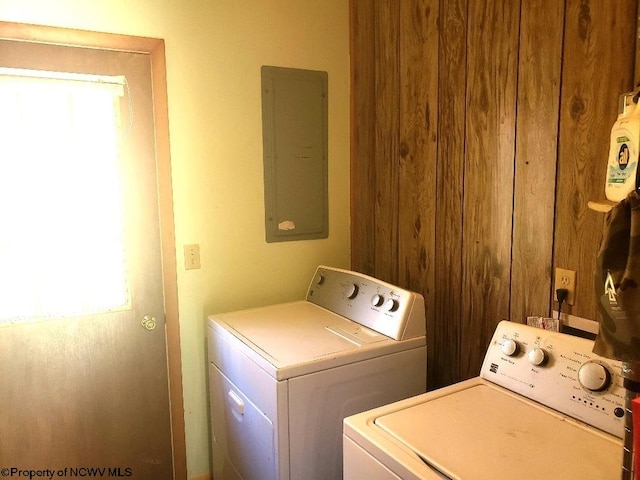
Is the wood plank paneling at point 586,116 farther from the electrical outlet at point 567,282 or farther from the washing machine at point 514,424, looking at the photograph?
the washing machine at point 514,424

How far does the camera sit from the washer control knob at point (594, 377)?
1252 mm

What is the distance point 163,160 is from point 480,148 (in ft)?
4.15

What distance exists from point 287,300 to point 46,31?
1488 mm

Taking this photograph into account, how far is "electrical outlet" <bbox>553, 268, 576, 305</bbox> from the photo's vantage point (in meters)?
1.54

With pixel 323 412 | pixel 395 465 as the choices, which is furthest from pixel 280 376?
pixel 395 465

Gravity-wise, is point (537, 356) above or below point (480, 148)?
below

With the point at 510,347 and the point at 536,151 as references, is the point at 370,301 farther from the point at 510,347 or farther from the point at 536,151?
the point at 536,151

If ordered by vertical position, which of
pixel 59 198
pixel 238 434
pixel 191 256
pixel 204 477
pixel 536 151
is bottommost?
pixel 204 477

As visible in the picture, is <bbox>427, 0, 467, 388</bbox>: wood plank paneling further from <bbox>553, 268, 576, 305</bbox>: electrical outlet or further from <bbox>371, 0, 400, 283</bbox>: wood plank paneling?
<bbox>553, 268, 576, 305</bbox>: electrical outlet

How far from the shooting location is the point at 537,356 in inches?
55.5

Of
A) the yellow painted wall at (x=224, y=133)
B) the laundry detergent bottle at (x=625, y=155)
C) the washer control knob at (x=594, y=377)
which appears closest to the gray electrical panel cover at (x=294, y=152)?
the yellow painted wall at (x=224, y=133)

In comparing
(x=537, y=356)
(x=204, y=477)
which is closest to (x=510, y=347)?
(x=537, y=356)

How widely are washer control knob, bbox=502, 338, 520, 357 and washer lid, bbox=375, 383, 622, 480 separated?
12 cm

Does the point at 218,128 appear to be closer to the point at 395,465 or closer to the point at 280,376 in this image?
the point at 280,376
